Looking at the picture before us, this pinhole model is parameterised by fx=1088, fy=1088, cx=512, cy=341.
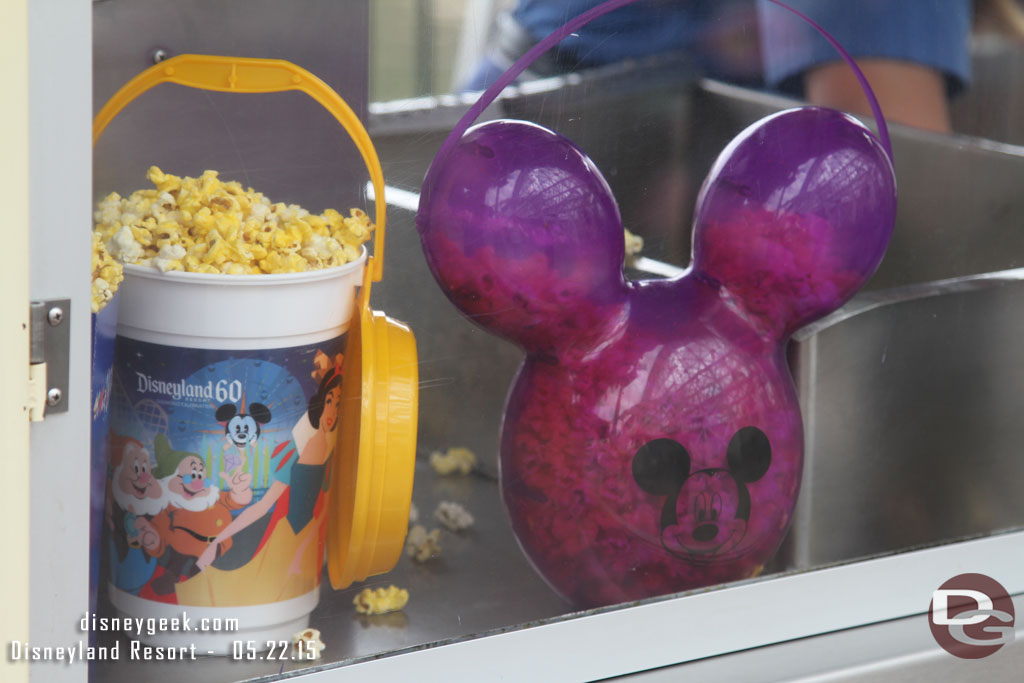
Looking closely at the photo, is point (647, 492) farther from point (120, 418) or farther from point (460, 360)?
point (120, 418)

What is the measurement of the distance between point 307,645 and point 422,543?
3.3 inches

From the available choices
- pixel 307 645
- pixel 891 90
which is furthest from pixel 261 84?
pixel 891 90

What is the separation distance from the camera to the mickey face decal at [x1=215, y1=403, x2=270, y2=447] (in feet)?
1.79

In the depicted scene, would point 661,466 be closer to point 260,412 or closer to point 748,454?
point 748,454

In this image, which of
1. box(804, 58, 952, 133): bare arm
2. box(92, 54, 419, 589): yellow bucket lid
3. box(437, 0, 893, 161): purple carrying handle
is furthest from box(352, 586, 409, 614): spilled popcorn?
box(804, 58, 952, 133): bare arm

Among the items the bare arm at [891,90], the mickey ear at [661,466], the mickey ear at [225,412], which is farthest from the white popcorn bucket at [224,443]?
the bare arm at [891,90]

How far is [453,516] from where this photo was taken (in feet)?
2.05

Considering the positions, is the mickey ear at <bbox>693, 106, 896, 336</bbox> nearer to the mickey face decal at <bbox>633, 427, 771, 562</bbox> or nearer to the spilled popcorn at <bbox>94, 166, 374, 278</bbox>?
the mickey face decal at <bbox>633, 427, 771, 562</bbox>

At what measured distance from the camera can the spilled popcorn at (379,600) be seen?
59cm

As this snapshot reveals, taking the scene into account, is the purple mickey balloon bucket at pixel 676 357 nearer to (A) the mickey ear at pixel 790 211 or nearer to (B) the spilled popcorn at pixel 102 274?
(A) the mickey ear at pixel 790 211

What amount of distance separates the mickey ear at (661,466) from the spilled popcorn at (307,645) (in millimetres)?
198

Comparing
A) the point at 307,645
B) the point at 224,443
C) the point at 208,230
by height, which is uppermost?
the point at 208,230

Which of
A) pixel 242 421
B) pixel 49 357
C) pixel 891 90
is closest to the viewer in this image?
pixel 49 357

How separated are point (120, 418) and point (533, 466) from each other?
23 centimetres
